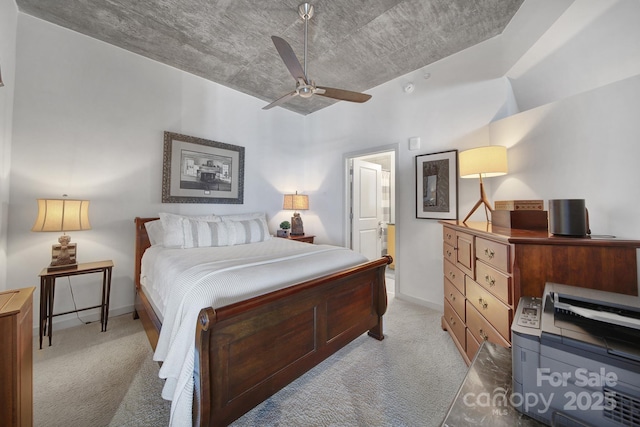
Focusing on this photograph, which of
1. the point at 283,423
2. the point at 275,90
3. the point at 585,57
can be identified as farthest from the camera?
the point at 275,90

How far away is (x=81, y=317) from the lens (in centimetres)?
254

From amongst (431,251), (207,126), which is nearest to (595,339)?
(431,251)

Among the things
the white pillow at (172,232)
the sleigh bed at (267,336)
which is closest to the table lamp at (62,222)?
the white pillow at (172,232)

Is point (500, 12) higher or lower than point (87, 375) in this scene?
higher

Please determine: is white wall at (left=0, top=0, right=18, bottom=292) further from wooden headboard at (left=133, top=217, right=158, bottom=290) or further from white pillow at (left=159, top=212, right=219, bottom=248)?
white pillow at (left=159, top=212, right=219, bottom=248)

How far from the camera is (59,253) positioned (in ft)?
7.43

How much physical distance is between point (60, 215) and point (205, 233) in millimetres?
1200

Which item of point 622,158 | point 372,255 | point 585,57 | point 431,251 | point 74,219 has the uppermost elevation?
point 585,57

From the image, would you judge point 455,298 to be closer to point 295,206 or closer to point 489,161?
point 489,161

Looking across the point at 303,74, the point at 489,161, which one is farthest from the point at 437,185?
the point at 303,74

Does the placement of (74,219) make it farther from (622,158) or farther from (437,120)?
(622,158)

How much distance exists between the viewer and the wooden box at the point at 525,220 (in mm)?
1524

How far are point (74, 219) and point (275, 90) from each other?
9.68ft

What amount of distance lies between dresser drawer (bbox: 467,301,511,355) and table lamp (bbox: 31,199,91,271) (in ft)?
11.3
